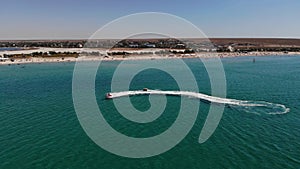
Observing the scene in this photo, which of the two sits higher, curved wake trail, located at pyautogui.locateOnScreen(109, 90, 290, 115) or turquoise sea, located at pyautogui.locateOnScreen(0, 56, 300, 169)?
curved wake trail, located at pyautogui.locateOnScreen(109, 90, 290, 115)

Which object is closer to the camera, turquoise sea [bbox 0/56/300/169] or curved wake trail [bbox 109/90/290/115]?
turquoise sea [bbox 0/56/300/169]

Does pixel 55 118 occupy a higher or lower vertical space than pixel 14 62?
lower

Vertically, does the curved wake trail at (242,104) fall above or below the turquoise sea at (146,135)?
above

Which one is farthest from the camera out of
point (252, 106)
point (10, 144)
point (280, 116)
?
point (252, 106)

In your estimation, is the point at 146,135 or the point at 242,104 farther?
the point at 242,104

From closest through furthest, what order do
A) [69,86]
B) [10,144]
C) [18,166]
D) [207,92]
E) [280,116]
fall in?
[18,166], [10,144], [280,116], [207,92], [69,86]

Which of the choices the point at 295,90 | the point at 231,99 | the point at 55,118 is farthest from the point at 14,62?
the point at 295,90

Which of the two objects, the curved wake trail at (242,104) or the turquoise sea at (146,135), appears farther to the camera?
the curved wake trail at (242,104)

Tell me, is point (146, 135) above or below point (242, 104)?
below

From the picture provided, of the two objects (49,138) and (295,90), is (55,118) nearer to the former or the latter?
(49,138)

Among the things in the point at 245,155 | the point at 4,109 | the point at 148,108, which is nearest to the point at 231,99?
the point at 148,108

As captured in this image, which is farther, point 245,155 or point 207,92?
point 207,92
